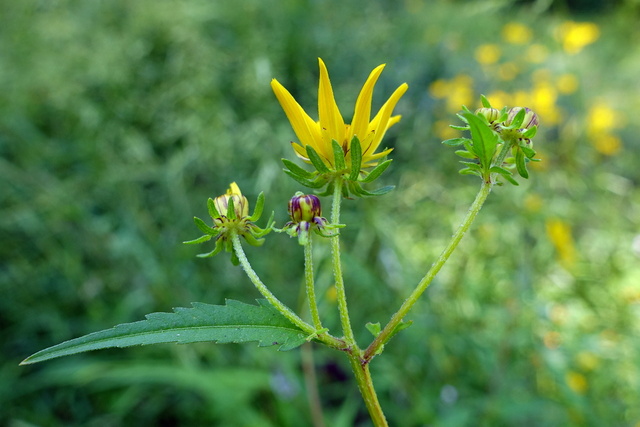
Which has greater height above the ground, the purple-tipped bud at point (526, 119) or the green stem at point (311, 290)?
the purple-tipped bud at point (526, 119)

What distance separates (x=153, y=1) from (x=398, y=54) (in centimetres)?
145

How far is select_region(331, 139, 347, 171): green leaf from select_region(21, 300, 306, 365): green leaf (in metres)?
0.14

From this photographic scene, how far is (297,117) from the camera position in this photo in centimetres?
49

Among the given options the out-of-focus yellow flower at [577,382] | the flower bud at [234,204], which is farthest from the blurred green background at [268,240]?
the flower bud at [234,204]

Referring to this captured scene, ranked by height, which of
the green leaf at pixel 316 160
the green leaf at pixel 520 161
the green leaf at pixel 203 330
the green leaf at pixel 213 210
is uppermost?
the green leaf at pixel 213 210

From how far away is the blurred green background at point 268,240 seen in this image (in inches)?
63.5

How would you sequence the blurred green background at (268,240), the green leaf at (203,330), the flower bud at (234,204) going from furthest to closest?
1. the blurred green background at (268,240)
2. the flower bud at (234,204)
3. the green leaf at (203,330)

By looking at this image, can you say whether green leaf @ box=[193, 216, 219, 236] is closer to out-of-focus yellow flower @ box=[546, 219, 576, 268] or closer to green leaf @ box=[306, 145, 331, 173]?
green leaf @ box=[306, 145, 331, 173]

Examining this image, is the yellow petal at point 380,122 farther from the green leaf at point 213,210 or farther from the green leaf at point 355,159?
the green leaf at point 213,210

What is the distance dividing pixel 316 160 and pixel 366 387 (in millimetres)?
192

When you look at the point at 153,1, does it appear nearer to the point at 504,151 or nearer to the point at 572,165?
the point at 572,165

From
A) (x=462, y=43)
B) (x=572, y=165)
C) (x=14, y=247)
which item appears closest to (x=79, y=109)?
(x=14, y=247)

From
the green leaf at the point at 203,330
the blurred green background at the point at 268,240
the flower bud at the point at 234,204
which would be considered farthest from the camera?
the blurred green background at the point at 268,240

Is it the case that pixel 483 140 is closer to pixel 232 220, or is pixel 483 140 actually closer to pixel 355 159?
pixel 355 159
